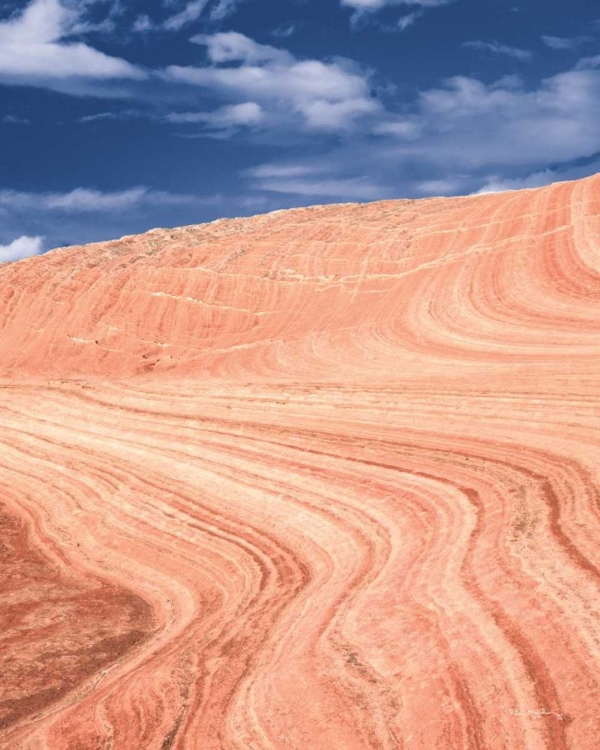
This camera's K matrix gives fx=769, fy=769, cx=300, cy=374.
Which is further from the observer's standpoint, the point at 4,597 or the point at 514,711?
the point at 4,597

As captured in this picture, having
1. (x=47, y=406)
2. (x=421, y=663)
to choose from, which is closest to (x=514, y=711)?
(x=421, y=663)

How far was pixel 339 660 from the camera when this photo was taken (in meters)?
8.30

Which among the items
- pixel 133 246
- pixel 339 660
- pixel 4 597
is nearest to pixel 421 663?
pixel 339 660

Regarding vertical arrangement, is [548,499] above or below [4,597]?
above

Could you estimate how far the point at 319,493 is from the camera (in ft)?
51.9

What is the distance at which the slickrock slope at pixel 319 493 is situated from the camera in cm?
755

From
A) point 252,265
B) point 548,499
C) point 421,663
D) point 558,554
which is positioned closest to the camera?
point 421,663

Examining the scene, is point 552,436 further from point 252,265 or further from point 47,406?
point 252,265

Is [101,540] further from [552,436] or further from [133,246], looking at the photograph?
[133,246]

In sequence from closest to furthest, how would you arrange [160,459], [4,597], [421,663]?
[421,663] → [4,597] → [160,459]

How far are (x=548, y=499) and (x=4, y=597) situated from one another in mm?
10015

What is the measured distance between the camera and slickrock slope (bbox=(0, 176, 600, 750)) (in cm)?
755

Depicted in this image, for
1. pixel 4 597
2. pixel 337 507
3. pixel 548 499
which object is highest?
pixel 548 499

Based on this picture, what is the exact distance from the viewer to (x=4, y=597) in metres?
14.5
